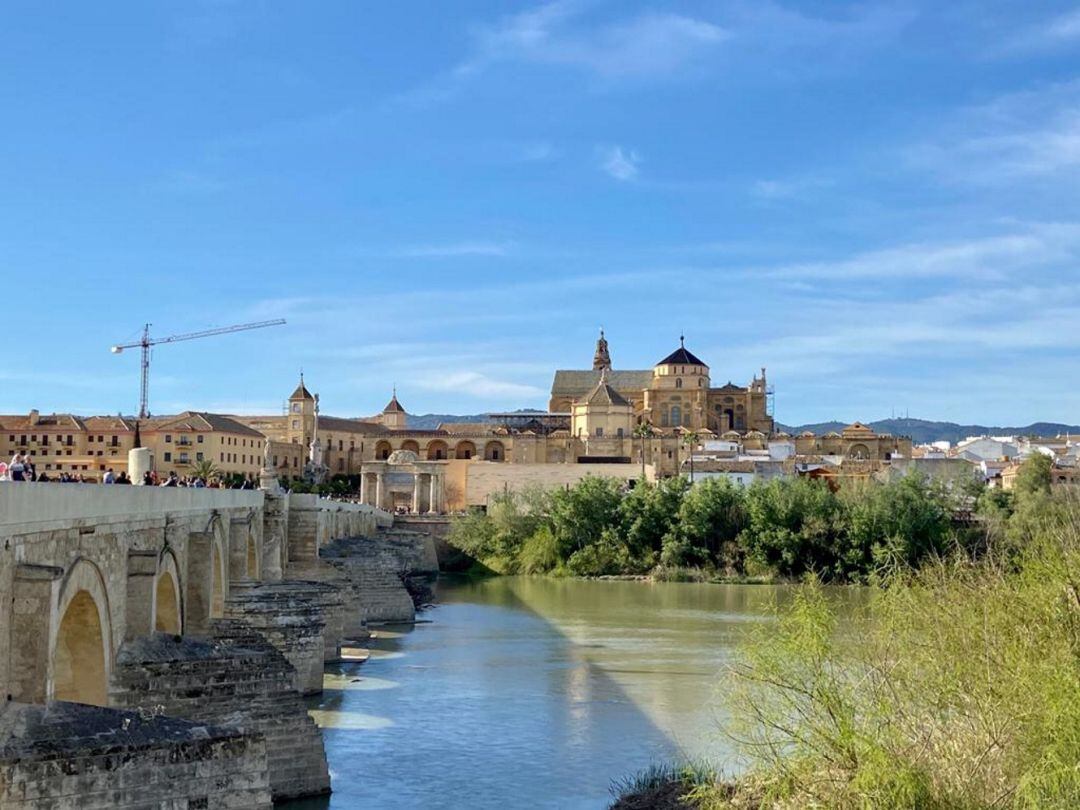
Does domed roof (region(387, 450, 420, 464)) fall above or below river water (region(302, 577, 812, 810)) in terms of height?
above

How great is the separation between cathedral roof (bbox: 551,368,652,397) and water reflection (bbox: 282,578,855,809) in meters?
66.6

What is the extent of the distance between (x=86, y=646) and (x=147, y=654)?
1755mm

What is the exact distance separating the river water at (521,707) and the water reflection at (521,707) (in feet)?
0.11

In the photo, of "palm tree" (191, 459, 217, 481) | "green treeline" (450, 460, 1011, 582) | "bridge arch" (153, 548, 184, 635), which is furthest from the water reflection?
"green treeline" (450, 460, 1011, 582)

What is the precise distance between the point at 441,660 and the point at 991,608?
19.1 meters

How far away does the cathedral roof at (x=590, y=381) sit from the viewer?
10825 cm

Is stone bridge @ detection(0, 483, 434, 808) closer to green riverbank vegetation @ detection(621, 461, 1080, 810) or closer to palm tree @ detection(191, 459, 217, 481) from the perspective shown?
green riverbank vegetation @ detection(621, 461, 1080, 810)

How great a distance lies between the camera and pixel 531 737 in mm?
21234

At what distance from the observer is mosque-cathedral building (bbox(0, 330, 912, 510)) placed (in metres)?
80.9

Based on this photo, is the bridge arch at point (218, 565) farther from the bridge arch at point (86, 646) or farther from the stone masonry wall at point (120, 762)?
the stone masonry wall at point (120, 762)

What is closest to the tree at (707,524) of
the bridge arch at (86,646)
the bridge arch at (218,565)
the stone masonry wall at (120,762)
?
the bridge arch at (218,565)

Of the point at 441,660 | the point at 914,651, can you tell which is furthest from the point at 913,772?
the point at 441,660

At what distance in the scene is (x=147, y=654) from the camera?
1519 centimetres

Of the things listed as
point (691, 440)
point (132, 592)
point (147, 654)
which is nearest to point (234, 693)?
point (147, 654)
